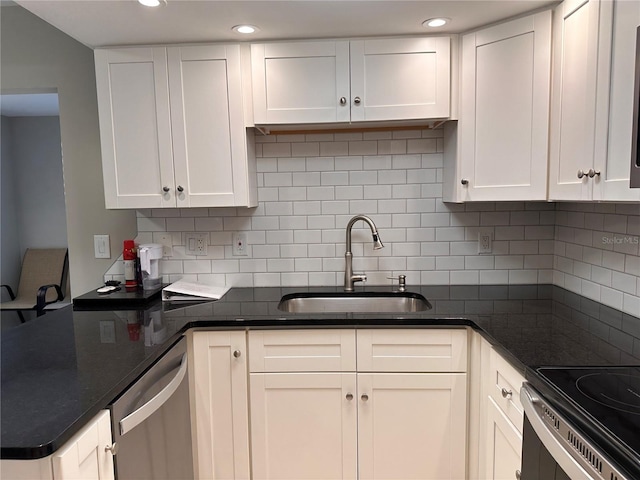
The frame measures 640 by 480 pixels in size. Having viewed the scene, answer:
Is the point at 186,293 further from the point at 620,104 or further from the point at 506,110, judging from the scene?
the point at 620,104

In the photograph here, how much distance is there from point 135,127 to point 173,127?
19 cm

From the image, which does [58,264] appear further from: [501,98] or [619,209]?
[619,209]

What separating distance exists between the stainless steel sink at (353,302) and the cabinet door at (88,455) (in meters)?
1.13

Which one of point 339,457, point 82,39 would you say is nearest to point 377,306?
point 339,457

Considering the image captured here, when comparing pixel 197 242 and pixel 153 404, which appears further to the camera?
pixel 197 242

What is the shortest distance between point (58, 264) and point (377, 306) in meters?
3.60

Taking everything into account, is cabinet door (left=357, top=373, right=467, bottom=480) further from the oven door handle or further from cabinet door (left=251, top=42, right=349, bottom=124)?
cabinet door (left=251, top=42, right=349, bottom=124)

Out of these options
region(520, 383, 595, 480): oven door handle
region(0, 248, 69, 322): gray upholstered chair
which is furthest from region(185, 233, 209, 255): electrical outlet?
region(0, 248, 69, 322): gray upholstered chair

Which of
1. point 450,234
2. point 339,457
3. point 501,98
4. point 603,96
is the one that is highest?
point 501,98

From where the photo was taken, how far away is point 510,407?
137 cm

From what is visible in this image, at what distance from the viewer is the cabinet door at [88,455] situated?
89cm

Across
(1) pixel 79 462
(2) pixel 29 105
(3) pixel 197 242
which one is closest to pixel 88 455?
(1) pixel 79 462

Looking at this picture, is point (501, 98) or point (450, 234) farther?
point (450, 234)

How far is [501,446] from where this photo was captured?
1449 mm
